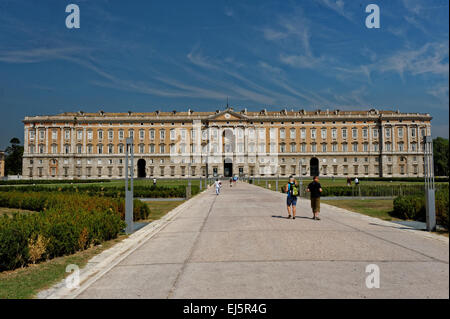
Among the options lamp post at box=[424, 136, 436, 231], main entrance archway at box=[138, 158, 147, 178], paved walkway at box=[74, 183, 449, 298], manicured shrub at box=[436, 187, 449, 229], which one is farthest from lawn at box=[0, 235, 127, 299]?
main entrance archway at box=[138, 158, 147, 178]

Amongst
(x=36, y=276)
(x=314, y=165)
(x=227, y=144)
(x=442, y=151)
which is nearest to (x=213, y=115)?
(x=227, y=144)

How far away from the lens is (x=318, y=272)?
496cm

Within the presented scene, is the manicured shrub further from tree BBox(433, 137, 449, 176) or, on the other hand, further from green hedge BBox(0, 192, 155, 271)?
green hedge BBox(0, 192, 155, 271)

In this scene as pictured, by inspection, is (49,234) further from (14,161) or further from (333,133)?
(14,161)

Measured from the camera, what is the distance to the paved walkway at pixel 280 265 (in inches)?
154

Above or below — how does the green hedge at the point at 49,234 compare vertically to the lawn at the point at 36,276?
above

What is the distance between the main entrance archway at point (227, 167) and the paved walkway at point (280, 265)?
2721 inches

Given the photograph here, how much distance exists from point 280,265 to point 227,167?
74806 mm

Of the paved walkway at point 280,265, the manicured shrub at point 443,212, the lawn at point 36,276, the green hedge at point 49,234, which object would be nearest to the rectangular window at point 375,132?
the paved walkway at point 280,265

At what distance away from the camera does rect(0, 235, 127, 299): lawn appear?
4840mm

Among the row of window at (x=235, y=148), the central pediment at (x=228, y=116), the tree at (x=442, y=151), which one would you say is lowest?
the tree at (x=442, y=151)

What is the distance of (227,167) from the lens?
8031 cm

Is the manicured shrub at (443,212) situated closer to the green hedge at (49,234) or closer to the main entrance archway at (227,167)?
the green hedge at (49,234)
